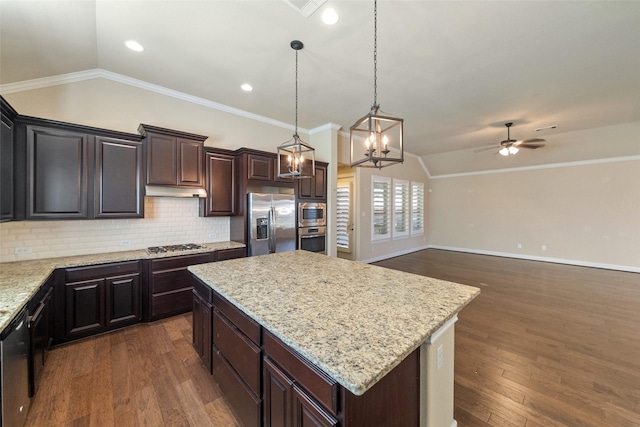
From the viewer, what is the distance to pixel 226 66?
2912 millimetres

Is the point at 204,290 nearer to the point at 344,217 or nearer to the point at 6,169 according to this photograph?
the point at 6,169

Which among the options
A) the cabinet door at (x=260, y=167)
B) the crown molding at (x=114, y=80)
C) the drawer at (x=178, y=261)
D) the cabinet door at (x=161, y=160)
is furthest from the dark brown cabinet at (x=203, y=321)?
the crown molding at (x=114, y=80)

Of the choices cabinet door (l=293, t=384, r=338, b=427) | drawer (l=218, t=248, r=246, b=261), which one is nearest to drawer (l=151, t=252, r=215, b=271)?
drawer (l=218, t=248, r=246, b=261)

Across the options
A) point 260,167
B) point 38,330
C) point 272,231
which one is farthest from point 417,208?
point 38,330

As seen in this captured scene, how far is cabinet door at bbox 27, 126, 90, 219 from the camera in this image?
244 centimetres

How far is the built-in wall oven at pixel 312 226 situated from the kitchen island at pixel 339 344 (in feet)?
8.00

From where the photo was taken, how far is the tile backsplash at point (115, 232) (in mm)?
2625

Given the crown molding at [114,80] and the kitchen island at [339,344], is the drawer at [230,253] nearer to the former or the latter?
the kitchen island at [339,344]

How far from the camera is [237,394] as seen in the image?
160 cm

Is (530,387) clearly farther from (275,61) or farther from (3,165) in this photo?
(3,165)

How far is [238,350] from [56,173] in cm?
279

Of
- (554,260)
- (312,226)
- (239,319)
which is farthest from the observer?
(554,260)

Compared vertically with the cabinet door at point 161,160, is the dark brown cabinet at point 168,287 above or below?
below

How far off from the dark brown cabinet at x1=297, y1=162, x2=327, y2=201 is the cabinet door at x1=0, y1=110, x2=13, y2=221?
10.8 feet
